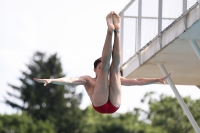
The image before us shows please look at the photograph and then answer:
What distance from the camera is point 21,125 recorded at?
65.5 metres

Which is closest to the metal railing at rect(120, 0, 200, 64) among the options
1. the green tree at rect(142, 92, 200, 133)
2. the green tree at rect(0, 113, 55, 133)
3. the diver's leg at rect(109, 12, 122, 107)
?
the diver's leg at rect(109, 12, 122, 107)

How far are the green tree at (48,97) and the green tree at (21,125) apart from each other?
6.08 meters

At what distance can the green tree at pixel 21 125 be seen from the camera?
6469 cm

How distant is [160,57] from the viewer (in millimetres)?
18062

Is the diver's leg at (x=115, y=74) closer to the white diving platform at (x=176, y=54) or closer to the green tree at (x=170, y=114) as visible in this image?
the white diving platform at (x=176, y=54)

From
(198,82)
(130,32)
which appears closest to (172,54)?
(130,32)

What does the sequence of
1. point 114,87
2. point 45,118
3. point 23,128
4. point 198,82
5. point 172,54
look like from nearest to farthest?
point 114,87 → point 172,54 → point 198,82 → point 23,128 → point 45,118

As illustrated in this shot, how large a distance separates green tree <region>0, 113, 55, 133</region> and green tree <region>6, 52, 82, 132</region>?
6.08 meters

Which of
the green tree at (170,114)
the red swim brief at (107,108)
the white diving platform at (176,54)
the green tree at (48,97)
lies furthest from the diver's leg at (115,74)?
the green tree at (48,97)

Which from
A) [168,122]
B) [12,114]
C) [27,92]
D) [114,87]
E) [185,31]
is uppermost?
[27,92]

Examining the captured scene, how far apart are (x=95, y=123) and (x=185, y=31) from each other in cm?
5798

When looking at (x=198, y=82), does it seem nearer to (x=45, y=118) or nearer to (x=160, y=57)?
(x=160, y=57)

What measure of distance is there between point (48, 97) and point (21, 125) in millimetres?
14011

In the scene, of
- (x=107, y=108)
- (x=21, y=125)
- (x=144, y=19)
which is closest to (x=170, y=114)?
(x=21, y=125)
